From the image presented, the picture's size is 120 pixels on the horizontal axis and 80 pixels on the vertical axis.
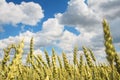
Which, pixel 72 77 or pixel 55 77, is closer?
pixel 55 77

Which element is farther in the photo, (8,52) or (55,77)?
(55,77)

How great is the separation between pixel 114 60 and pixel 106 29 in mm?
386

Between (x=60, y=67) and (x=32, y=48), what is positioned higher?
(x=32, y=48)

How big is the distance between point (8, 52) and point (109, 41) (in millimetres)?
2091

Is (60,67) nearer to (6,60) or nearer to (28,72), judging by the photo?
(28,72)

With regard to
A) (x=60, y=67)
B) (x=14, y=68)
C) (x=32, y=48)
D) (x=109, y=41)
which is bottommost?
(x=14, y=68)

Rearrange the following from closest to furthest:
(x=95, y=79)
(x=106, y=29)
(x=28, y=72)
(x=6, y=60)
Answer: (x=106, y=29) → (x=6, y=60) → (x=95, y=79) → (x=28, y=72)

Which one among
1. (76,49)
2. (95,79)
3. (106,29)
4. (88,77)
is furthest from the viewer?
(76,49)

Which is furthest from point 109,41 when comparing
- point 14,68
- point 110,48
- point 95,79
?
point 95,79

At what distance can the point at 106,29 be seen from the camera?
3004 millimetres

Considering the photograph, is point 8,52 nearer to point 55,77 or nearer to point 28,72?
point 55,77

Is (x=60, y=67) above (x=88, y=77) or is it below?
above

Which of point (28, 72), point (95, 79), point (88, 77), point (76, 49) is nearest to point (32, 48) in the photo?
point (28, 72)

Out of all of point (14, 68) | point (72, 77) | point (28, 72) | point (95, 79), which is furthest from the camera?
point (28, 72)
